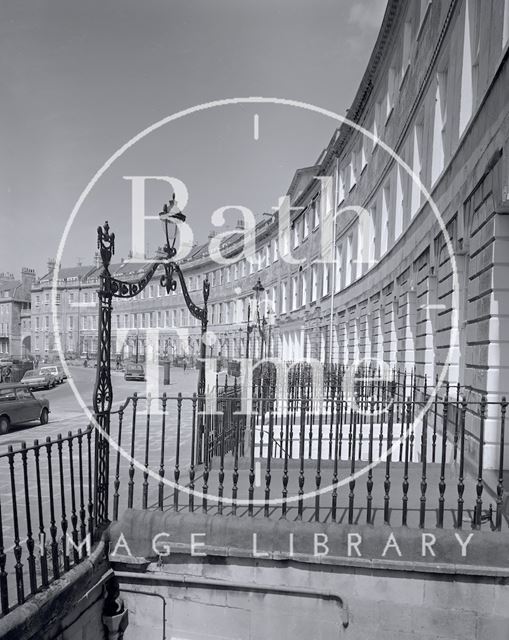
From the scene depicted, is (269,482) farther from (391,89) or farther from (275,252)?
(275,252)

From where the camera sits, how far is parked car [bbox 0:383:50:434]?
15.1m

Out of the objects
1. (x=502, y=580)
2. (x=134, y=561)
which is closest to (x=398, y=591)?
(x=502, y=580)

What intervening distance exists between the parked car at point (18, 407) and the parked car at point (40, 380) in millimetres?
15628

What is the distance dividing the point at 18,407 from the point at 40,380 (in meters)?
18.0

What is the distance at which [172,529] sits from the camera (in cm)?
429

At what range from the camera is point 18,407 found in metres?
15.6

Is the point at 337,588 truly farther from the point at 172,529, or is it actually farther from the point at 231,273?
the point at 231,273

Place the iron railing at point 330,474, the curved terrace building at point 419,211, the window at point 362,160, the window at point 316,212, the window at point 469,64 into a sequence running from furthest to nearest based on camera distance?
the window at point 316,212 → the window at point 362,160 → the window at point 469,64 → the curved terrace building at point 419,211 → the iron railing at point 330,474

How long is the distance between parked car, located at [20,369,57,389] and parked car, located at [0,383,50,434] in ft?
51.3

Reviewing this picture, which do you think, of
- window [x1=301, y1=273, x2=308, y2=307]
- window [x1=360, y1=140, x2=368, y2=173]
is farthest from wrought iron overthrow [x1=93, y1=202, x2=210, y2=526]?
window [x1=301, y1=273, x2=308, y2=307]

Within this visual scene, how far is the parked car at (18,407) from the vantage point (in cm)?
1509

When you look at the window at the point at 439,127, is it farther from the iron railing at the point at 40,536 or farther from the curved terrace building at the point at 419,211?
the iron railing at the point at 40,536

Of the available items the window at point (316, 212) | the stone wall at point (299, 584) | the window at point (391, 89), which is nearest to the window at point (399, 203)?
the window at point (391, 89)

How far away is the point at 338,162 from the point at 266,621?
23.7m
